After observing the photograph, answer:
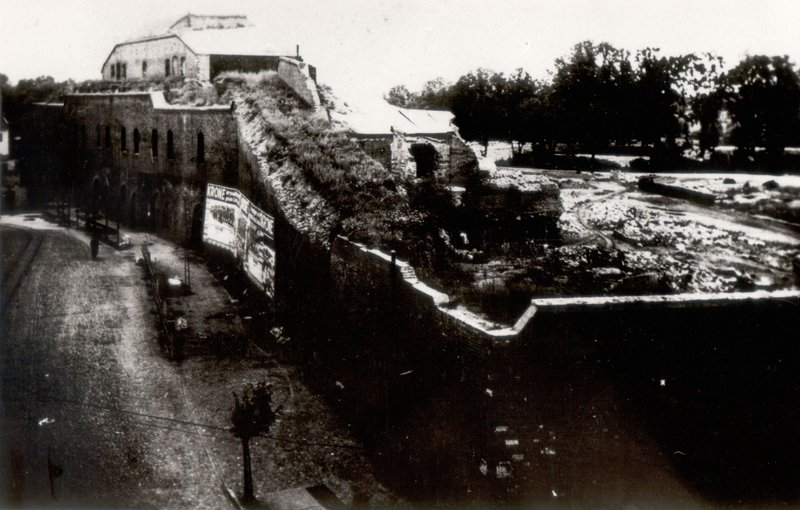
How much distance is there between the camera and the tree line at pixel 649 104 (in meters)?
9.08

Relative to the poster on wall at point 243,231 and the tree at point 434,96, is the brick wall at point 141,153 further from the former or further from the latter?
the tree at point 434,96

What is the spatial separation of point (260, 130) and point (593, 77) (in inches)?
441

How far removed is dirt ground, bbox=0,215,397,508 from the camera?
36.1ft

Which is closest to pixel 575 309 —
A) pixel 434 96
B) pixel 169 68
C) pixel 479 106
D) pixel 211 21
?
pixel 479 106

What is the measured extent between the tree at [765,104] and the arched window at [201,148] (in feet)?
63.3

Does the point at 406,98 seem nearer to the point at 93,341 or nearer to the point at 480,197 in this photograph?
the point at 480,197

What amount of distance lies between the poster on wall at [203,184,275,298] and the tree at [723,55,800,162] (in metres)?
12.2

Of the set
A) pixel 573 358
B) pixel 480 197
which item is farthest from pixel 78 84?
pixel 573 358

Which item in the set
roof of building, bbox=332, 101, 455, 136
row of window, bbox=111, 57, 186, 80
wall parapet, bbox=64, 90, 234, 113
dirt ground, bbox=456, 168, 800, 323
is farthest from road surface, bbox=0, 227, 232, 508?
row of window, bbox=111, 57, 186, 80

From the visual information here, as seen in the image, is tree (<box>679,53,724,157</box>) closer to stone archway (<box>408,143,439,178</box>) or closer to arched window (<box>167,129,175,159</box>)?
stone archway (<box>408,143,439,178</box>)

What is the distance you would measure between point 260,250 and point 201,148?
301 inches

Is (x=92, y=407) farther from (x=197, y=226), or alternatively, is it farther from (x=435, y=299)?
(x=197, y=226)

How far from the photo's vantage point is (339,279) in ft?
49.1

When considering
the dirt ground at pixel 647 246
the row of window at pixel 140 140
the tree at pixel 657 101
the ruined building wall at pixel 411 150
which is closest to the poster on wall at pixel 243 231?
the row of window at pixel 140 140
